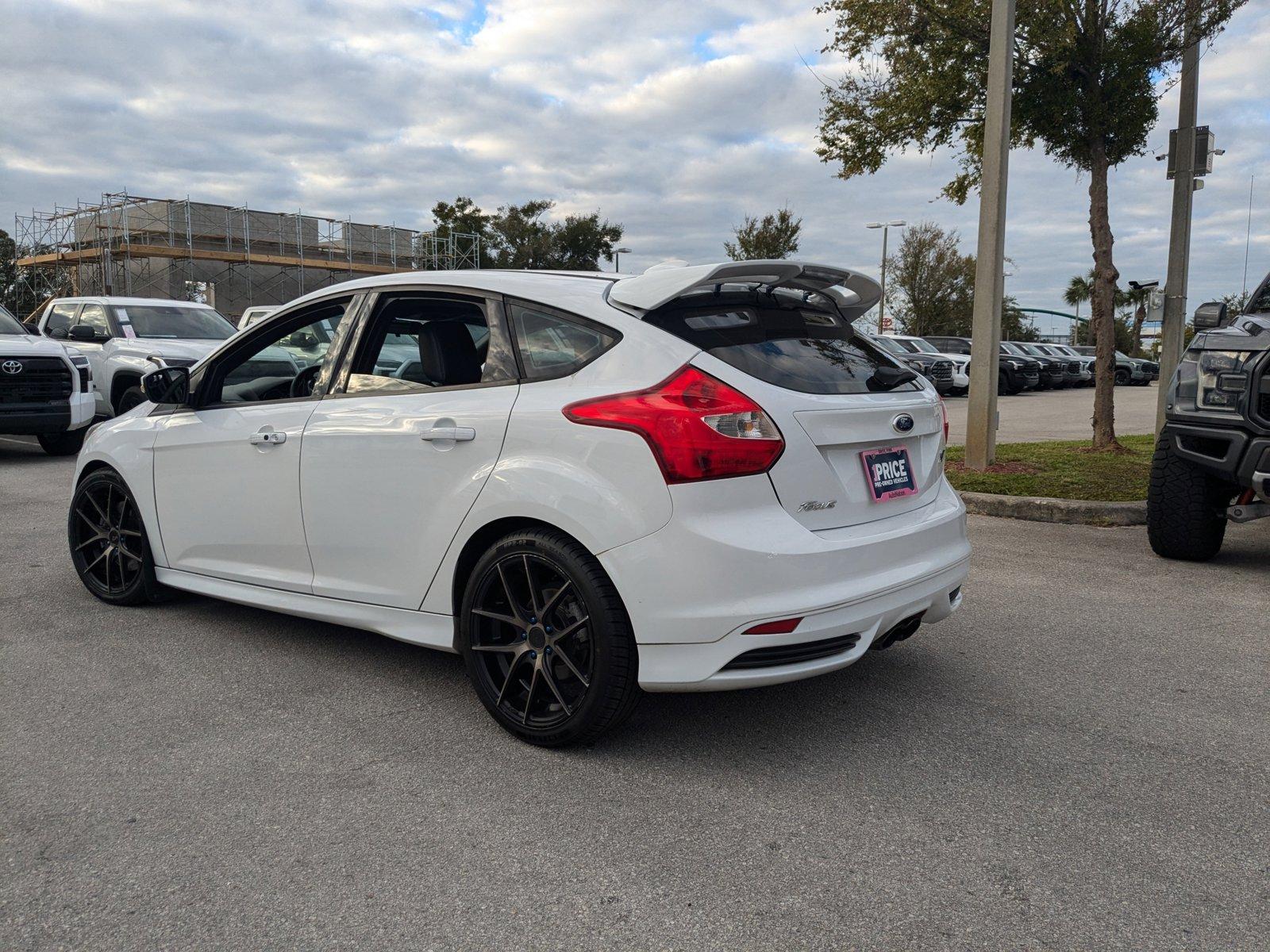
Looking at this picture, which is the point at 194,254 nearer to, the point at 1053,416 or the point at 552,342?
the point at 1053,416

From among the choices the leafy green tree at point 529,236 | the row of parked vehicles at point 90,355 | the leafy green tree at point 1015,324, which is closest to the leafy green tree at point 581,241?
the leafy green tree at point 529,236

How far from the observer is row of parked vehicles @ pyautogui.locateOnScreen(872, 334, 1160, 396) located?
89.8 ft

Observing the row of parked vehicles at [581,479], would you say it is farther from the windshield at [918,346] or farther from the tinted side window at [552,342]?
the windshield at [918,346]

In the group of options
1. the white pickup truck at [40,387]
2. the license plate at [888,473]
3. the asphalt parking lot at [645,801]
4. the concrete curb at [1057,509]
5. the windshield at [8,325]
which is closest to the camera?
the asphalt parking lot at [645,801]

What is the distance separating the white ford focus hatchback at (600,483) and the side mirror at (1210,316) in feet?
10.4

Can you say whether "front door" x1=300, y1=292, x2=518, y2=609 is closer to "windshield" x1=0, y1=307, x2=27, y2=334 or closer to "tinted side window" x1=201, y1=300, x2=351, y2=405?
"tinted side window" x1=201, y1=300, x2=351, y2=405

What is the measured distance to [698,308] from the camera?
131 inches

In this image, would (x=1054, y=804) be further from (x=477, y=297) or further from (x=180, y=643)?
(x=180, y=643)

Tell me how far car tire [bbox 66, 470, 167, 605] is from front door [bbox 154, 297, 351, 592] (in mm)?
267

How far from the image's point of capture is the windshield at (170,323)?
13148mm

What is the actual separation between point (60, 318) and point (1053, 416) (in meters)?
17.5

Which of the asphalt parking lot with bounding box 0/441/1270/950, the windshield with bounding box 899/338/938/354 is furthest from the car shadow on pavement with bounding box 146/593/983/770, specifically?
the windshield with bounding box 899/338/938/354

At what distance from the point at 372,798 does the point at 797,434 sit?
166cm

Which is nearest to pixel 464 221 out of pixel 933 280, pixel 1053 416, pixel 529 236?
pixel 529 236
